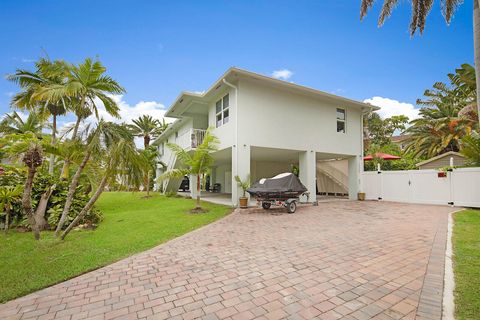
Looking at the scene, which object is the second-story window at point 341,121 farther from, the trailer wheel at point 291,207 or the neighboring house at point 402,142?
the neighboring house at point 402,142

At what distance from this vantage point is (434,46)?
12.4 meters

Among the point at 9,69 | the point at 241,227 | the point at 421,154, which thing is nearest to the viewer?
the point at 241,227

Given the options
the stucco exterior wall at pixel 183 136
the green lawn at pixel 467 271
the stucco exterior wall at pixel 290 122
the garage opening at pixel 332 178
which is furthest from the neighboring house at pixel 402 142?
the stucco exterior wall at pixel 183 136

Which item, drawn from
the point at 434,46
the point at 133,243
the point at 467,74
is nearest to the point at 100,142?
the point at 133,243

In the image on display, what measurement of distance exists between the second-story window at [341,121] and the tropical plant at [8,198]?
15.5m

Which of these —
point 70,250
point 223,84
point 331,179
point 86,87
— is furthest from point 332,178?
point 70,250

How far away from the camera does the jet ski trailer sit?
9.93m

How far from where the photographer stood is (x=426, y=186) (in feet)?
40.1

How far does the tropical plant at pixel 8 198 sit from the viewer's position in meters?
6.35

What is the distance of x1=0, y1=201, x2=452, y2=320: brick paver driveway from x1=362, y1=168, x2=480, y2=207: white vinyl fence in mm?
7898

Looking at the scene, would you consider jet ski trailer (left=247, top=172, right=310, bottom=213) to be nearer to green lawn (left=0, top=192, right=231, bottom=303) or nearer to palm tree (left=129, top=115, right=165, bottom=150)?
green lawn (left=0, top=192, right=231, bottom=303)

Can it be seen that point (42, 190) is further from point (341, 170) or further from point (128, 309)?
point (341, 170)

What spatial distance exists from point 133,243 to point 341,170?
16811 millimetres

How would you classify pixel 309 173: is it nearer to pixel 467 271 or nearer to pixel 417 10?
pixel 417 10
